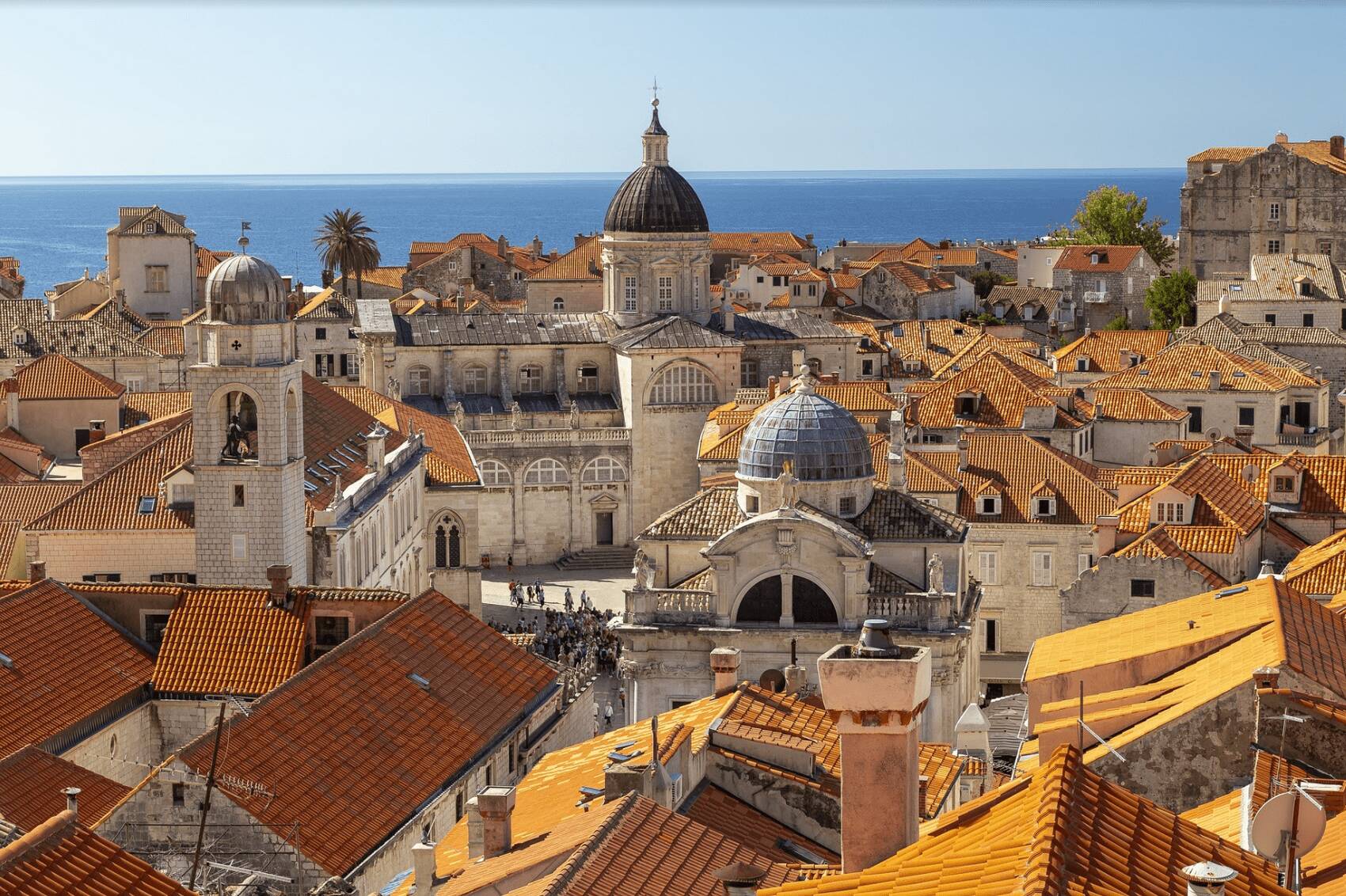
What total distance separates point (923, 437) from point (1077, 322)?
52156mm

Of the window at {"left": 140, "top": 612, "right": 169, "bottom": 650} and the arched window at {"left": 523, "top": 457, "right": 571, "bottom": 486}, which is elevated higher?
the window at {"left": 140, "top": 612, "right": 169, "bottom": 650}

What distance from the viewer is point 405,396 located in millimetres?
79312

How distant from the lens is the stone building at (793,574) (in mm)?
42250

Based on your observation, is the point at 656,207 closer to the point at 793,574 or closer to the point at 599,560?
the point at 599,560

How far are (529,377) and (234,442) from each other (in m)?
35.8

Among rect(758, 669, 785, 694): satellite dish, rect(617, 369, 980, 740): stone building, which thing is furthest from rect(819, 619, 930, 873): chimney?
rect(758, 669, 785, 694): satellite dish

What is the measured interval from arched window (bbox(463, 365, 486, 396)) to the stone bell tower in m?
34.8

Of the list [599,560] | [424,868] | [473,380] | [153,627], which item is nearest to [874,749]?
[424,868]

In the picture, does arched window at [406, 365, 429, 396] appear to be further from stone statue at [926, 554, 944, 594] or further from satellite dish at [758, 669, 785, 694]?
satellite dish at [758, 669, 785, 694]

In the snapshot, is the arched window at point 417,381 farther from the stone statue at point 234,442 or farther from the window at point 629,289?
the stone statue at point 234,442

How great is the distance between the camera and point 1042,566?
5631cm

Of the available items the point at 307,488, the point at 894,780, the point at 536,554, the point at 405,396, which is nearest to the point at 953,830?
the point at 894,780

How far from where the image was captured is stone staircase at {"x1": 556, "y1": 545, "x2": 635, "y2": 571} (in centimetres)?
7375

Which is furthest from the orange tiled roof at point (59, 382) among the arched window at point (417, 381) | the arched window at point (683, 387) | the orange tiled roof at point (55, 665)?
the orange tiled roof at point (55, 665)
